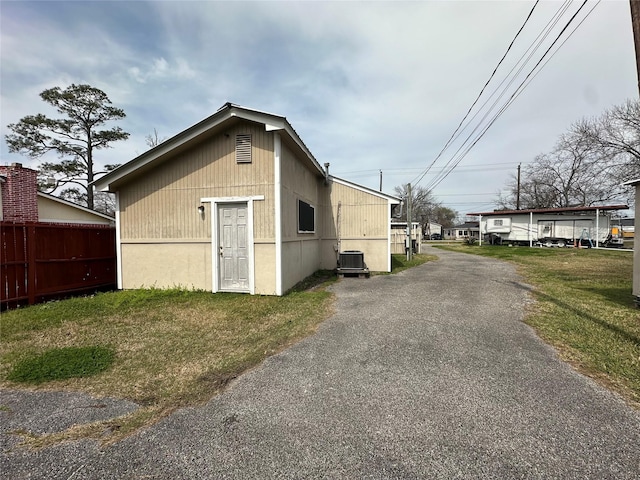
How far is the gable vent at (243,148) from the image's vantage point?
7.42 m

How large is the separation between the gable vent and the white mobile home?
24928 mm

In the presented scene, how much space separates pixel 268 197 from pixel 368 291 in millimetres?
3510

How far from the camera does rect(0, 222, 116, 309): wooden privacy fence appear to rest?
6.35 m

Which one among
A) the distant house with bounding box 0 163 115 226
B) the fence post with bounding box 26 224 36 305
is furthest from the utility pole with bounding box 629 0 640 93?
the distant house with bounding box 0 163 115 226

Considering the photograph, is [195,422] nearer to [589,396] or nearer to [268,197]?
[589,396]

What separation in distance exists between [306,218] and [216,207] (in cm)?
303

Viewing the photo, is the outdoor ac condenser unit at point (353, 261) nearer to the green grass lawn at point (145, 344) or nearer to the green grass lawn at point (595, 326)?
the green grass lawn at point (145, 344)

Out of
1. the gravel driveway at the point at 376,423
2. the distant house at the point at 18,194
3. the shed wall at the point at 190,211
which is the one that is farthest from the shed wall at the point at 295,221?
the distant house at the point at 18,194

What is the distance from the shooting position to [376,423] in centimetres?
242

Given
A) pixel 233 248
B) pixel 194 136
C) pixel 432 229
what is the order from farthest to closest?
1. pixel 432 229
2. pixel 233 248
3. pixel 194 136

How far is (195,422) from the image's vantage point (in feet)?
8.11

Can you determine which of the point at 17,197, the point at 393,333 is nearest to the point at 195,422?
the point at 393,333

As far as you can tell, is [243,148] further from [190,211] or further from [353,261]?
[353,261]

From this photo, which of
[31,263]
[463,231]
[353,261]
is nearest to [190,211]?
[31,263]
